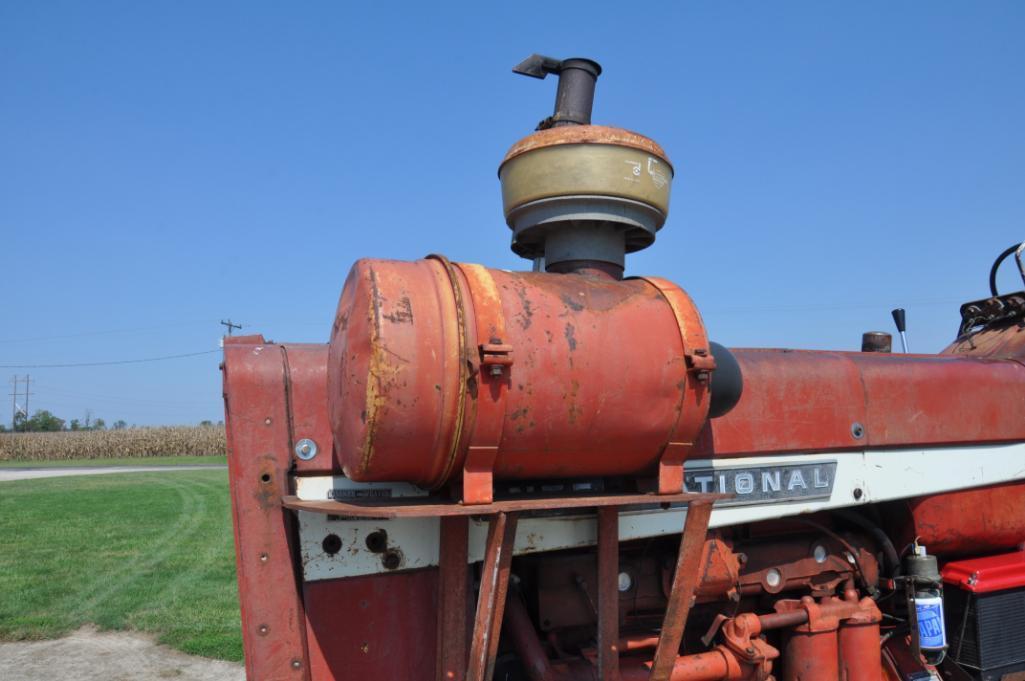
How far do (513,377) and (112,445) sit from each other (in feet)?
166

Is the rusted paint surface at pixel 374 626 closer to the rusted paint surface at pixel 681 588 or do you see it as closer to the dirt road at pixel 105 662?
the rusted paint surface at pixel 681 588

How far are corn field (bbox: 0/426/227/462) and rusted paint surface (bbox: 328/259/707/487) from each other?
46955 mm

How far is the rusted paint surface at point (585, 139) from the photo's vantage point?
2404mm

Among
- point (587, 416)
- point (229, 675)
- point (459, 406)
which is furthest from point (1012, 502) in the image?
point (229, 675)

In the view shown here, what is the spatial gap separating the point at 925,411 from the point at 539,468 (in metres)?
1.83

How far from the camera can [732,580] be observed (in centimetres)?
263

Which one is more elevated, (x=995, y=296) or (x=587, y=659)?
(x=995, y=296)

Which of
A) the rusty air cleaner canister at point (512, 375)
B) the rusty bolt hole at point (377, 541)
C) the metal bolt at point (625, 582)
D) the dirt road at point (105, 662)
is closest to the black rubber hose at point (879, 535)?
the metal bolt at point (625, 582)

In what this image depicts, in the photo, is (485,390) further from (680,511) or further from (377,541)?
(680,511)

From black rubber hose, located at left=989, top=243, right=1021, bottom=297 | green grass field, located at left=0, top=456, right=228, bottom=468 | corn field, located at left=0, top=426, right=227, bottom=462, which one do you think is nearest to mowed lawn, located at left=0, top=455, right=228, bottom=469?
green grass field, located at left=0, top=456, right=228, bottom=468

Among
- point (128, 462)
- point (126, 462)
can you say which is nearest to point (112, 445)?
point (126, 462)

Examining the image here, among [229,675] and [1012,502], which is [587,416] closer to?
[1012,502]

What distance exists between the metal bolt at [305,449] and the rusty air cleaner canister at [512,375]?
0.60ft

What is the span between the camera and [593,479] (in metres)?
2.21
